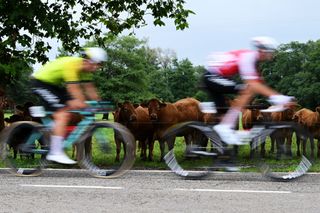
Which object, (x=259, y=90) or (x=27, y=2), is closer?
(x=259, y=90)

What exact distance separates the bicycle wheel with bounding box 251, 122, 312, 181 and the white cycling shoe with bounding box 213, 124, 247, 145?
Result: 13.1 inches

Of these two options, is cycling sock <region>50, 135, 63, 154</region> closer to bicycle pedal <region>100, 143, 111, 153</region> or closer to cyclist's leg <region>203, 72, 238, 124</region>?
bicycle pedal <region>100, 143, 111, 153</region>

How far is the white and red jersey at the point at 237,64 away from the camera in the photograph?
8.52 m

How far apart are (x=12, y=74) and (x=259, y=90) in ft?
24.3

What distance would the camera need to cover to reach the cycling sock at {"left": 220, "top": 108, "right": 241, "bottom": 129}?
8.93m

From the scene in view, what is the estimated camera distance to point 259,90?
848 cm

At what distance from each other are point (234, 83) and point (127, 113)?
824 cm

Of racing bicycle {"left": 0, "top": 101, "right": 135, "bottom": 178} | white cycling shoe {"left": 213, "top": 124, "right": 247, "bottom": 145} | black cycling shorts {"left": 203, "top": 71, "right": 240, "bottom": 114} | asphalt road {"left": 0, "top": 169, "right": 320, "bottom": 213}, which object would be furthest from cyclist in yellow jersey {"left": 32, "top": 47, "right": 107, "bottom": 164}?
white cycling shoe {"left": 213, "top": 124, "right": 247, "bottom": 145}

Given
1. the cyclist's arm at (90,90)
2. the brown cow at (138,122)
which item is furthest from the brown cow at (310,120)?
the cyclist's arm at (90,90)

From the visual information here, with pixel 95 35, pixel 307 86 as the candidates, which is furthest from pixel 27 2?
pixel 307 86

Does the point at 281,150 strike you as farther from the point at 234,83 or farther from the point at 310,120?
the point at 310,120

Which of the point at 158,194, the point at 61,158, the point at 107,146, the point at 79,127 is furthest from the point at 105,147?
the point at 158,194

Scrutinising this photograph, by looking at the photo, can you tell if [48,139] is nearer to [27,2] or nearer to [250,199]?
[250,199]

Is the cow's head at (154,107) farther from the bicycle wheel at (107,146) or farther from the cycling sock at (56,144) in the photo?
the cycling sock at (56,144)
